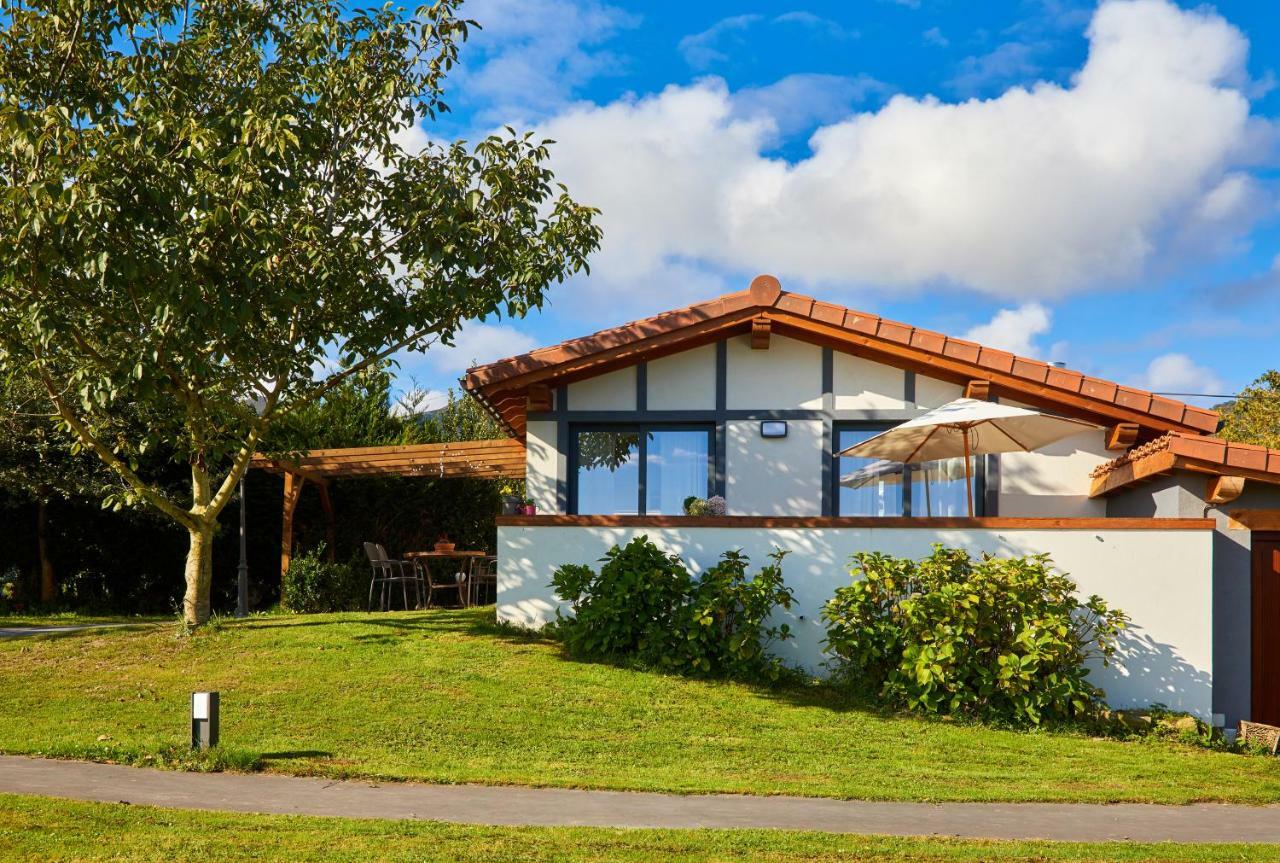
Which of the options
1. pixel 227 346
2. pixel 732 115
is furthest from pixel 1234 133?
pixel 227 346

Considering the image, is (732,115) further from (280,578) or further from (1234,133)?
(280,578)

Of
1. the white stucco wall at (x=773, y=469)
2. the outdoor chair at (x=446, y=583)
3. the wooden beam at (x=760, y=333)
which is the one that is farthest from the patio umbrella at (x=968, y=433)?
the outdoor chair at (x=446, y=583)

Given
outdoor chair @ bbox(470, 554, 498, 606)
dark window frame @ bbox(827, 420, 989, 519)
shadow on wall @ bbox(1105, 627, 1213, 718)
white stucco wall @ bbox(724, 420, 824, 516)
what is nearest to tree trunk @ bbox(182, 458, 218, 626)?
outdoor chair @ bbox(470, 554, 498, 606)

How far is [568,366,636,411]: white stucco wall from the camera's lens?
1417 cm

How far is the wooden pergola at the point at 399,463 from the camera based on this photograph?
688 inches

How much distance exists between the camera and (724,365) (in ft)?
46.5

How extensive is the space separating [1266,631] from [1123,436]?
2.82 metres

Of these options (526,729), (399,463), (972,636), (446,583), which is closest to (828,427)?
(972,636)

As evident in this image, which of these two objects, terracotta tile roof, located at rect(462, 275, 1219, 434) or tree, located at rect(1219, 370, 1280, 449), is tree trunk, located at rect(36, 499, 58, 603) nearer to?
terracotta tile roof, located at rect(462, 275, 1219, 434)

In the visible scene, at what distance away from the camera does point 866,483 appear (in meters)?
14.1

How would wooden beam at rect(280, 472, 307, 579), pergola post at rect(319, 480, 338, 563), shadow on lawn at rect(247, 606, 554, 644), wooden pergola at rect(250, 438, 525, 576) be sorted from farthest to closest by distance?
pergola post at rect(319, 480, 338, 563) < wooden beam at rect(280, 472, 307, 579) < wooden pergola at rect(250, 438, 525, 576) < shadow on lawn at rect(247, 606, 554, 644)

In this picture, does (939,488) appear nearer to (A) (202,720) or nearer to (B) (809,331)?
(B) (809,331)

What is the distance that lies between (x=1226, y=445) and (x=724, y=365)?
572cm

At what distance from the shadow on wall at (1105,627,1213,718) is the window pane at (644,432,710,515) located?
5052 millimetres
